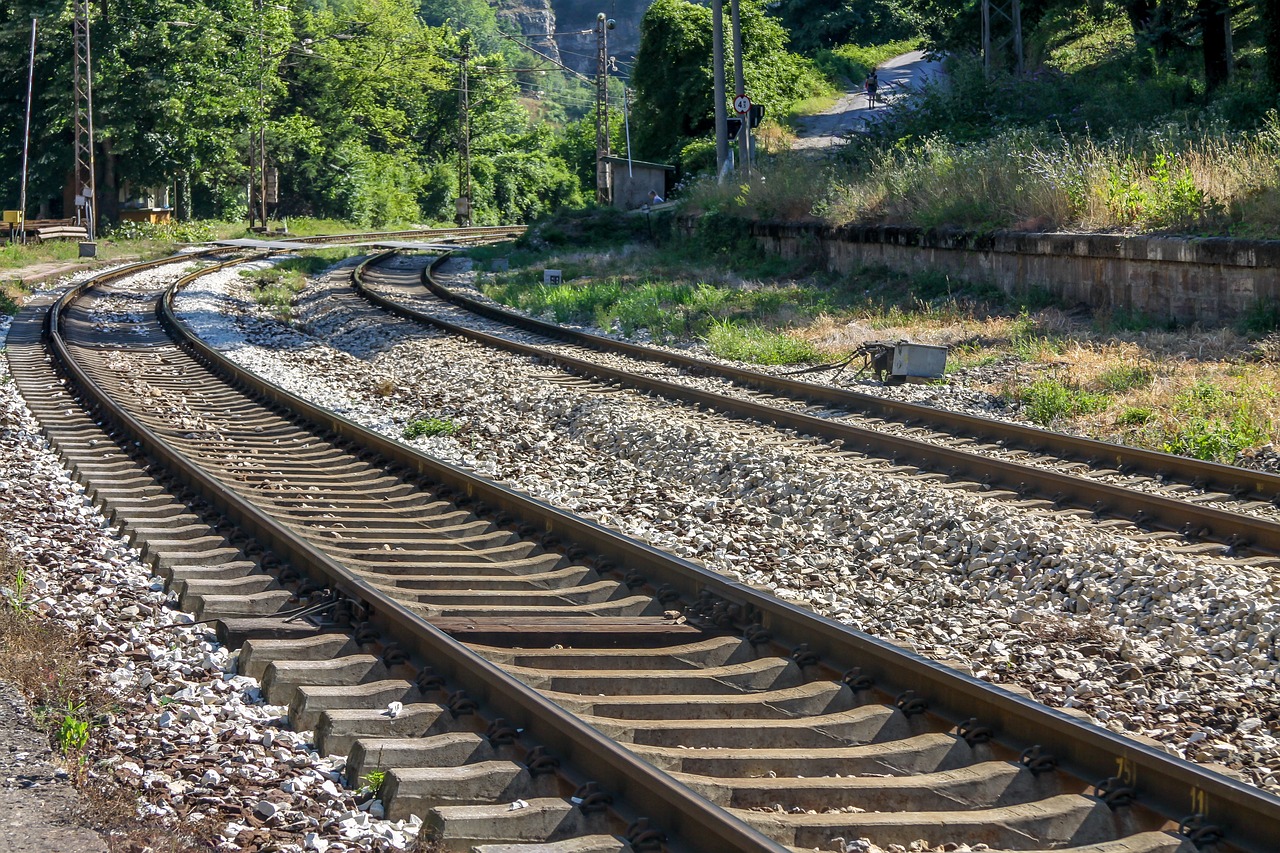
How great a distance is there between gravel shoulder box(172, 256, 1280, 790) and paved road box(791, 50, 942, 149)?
A: 27458mm

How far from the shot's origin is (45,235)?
138 ft

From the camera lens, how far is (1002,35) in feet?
125

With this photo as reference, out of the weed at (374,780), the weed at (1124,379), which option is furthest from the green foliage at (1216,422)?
the weed at (374,780)

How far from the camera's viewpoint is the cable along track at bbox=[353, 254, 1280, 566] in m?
7.54

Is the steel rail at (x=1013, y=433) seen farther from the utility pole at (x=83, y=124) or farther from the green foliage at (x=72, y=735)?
the utility pole at (x=83, y=124)

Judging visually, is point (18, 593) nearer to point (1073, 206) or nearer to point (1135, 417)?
point (1135, 417)

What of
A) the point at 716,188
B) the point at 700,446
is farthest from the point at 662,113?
Result: the point at 700,446

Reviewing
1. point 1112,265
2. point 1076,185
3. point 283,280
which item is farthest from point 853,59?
point 1112,265

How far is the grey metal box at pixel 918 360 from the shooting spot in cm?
1313

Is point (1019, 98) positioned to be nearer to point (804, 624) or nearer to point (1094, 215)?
point (1094, 215)

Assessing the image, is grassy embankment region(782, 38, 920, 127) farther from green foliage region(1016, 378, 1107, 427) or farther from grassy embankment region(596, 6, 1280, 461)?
green foliage region(1016, 378, 1107, 427)

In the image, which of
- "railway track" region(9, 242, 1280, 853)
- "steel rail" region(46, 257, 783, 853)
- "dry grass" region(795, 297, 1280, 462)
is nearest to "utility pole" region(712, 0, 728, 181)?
"dry grass" region(795, 297, 1280, 462)

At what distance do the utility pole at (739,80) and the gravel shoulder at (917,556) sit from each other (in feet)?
49.2

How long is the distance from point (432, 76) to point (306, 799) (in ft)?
293
